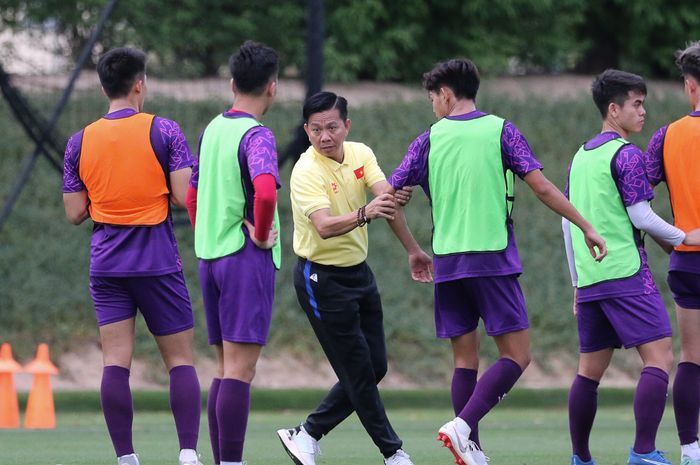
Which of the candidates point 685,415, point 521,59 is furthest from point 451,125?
point 521,59

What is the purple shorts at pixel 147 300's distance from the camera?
6453mm

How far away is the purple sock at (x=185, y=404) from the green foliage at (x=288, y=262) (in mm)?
7150

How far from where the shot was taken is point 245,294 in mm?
6109

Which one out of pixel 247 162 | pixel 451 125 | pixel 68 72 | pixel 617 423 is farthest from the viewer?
pixel 68 72

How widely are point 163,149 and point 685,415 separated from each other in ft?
10.00

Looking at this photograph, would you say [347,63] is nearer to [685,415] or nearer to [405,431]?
[405,431]

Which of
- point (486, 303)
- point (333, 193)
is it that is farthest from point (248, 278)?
point (486, 303)

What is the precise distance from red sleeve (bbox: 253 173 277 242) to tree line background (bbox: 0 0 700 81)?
8.35m

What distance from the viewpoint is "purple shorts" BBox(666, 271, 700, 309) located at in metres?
6.89

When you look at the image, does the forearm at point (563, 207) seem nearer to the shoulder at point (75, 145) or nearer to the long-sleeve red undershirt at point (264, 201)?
the long-sleeve red undershirt at point (264, 201)

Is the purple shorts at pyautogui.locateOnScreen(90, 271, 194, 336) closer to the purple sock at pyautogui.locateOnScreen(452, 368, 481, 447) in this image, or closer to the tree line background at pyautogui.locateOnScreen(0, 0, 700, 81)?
the purple sock at pyautogui.locateOnScreen(452, 368, 481, 447)

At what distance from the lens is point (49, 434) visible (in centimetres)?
996

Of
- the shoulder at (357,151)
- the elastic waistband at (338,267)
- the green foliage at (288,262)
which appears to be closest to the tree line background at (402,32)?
the green foliage at (288,262)

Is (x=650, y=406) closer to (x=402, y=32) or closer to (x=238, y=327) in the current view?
(x=238, y=327)
